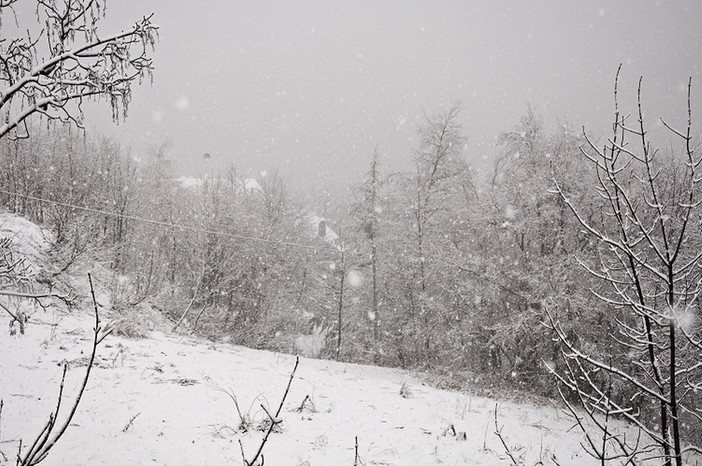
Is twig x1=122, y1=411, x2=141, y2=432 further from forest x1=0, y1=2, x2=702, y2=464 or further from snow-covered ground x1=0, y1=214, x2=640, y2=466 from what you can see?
forest x1=0, y1=2, x2=702, y2=464

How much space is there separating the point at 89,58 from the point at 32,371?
5.02 metres

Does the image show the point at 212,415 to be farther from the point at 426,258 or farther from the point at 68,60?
the point at 426,258

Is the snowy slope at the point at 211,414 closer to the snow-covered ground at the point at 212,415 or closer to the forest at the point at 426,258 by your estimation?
the snow-covered ground at the point at 212,415

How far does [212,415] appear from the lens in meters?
5.37

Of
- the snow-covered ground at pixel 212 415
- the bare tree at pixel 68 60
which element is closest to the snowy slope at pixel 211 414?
the snow-covered ground at pixel 212 415

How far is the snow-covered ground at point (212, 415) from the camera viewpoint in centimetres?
434

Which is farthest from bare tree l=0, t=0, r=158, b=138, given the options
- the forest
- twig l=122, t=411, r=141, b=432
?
the forest

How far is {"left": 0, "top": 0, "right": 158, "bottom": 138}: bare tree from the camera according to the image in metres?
3.17

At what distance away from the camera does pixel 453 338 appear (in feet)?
52.1

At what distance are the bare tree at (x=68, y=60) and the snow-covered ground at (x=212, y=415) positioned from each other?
10.2 ft

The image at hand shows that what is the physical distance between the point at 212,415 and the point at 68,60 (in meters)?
4.71

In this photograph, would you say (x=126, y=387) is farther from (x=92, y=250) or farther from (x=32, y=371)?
(x=92, y=250)

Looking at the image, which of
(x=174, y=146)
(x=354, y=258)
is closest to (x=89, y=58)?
(x=354, y=258)

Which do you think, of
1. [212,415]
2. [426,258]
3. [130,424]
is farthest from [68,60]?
[426,258]
